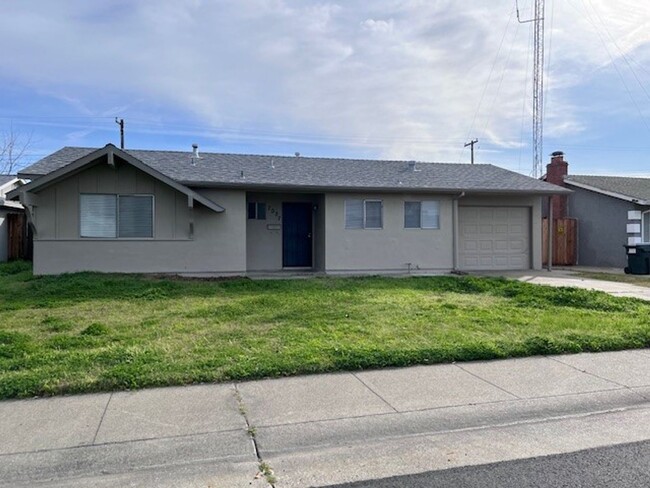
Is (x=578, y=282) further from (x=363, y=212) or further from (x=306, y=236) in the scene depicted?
(x=306, y=236)

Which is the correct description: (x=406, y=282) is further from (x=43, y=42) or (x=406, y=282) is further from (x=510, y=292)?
(x=43, y=42)

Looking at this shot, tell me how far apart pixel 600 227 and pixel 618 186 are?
2403mm

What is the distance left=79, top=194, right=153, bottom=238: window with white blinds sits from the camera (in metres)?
13.1

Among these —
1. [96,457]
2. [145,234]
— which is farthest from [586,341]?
[145,234]

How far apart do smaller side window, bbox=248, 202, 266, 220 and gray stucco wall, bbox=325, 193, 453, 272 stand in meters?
2.24

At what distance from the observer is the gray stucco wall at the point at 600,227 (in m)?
19.4

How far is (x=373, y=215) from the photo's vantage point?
1528cm

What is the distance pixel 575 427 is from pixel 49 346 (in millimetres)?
6090

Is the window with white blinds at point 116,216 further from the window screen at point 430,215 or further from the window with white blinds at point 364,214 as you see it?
the window screen at point 430,215

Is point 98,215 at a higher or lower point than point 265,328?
higher

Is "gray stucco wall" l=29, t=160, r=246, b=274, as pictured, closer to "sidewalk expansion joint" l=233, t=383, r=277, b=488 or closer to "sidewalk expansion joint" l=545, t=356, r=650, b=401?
"sidewalk expansion joint" l=233, t=383, r=277, b=488

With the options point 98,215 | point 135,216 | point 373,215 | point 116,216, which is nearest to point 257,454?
point 135,216

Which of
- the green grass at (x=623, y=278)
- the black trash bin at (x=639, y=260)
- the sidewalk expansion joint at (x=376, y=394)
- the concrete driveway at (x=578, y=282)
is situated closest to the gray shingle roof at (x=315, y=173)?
the concrete driveway at (x=578, y=282)

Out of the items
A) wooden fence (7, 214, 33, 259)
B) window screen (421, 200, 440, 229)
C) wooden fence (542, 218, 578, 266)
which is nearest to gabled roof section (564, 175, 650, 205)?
wooden fence (542, 218, 578, 266)
